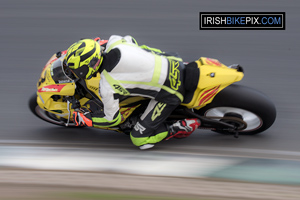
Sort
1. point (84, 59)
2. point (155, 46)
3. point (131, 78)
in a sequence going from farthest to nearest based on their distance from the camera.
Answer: point (155, 46) < point (131, 78) < point (84, 59)

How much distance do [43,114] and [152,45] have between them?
7.13ft

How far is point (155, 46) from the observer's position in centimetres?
655

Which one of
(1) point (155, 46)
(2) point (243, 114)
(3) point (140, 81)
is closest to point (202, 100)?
(2) point (243, 114)

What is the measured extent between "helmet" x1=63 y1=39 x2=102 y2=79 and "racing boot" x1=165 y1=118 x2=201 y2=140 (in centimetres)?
123

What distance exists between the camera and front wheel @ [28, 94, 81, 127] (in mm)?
5133

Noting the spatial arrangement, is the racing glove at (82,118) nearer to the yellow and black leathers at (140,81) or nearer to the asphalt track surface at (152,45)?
the yellow and black leathers at (140,81)

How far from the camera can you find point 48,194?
3.89 metres

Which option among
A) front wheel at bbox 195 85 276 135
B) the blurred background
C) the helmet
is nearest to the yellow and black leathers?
the helmet

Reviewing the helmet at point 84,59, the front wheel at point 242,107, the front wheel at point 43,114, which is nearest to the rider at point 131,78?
the helmet at point 84,59

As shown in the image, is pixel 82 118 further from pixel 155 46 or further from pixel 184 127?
pixel 155 46

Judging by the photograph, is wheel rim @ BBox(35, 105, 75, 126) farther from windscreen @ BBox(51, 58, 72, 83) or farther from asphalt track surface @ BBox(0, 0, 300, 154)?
windscreen @ BBox(51, 58, 72, 83)

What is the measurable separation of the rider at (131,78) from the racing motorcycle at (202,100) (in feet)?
0.44

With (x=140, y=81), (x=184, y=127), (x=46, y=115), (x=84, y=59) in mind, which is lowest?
(x=184, y=127)

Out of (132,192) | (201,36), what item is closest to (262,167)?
(132,192)
